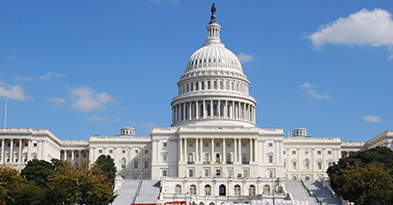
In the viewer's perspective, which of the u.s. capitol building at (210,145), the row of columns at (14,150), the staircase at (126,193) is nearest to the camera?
the staircase at (126,193)

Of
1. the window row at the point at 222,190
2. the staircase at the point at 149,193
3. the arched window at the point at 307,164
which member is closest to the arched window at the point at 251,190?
the window row at the point at 222,190

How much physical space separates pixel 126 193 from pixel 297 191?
30.8m

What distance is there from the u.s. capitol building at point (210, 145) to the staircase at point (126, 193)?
7.25ft

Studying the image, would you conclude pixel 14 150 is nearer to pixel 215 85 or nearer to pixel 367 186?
Result: pixel 215 85

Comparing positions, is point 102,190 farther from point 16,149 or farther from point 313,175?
point 313,175

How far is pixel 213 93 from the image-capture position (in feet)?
529

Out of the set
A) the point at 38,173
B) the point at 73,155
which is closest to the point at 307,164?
the point at 73,155

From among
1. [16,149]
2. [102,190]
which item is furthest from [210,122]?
[102,190]

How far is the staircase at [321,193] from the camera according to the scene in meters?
117

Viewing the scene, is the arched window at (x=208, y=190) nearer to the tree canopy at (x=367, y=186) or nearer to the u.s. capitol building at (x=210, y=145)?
the u.s. capitol building at (x=210, y=145)

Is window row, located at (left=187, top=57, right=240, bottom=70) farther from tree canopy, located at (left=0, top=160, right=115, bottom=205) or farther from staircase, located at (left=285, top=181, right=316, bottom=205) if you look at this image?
tree canopy, located at (left=0, top=160, right=115, bottom=205)

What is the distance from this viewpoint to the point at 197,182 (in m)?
129

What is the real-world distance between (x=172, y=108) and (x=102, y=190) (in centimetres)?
7110

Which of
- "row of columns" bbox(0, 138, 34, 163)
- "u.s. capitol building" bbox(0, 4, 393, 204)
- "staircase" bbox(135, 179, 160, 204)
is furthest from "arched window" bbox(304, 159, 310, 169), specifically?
"row of columns" bbox(0, 138, 34, 163)
